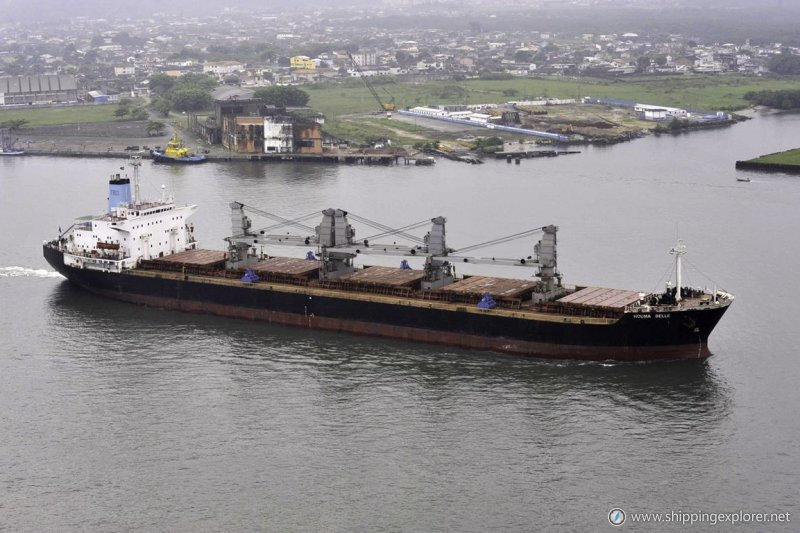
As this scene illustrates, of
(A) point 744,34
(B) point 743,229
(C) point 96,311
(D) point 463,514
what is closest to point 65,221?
(C) point 96,311

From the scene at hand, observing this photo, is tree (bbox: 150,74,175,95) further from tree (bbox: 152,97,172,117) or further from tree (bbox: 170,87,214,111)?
tree (bbox: 170,87,214,111)

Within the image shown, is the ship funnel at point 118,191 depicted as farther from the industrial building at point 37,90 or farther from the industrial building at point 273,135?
the industrial building at point 37,90

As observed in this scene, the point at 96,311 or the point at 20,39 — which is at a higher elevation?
the point at 20,39

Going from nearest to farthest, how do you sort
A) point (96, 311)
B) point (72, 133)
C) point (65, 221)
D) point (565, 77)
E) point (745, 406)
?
point (745, 406)
point (96, 311)
point (65, 221)
point (72, 133)
point (565, 77)

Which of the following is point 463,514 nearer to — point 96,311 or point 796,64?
point 96,311

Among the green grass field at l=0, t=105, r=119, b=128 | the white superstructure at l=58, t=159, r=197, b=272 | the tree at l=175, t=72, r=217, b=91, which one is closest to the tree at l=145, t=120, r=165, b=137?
the green grass field at l=0, t=105, r=119, b=128

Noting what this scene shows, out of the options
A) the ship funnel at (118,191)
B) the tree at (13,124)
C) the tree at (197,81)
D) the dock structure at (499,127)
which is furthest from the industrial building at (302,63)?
the ship funnel at (118,191)

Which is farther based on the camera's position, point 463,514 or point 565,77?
point 565,77
